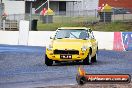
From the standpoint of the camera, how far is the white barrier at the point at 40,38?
106 feet

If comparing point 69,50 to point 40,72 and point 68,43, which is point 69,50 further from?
point 40,72

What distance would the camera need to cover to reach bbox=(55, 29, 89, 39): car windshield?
71.3 feet

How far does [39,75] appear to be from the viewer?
17.0 meters

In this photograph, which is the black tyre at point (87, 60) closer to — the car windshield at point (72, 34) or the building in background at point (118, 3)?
the car windshield at point (72, 34)

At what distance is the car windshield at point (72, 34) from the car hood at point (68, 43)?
1.93 ft

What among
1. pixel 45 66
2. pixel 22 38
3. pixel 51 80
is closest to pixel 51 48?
pixel 45 66

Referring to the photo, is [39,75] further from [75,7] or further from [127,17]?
[75,7]

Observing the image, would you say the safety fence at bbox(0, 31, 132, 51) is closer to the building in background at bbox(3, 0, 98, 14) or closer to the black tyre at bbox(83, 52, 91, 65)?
the black tyre at bbox(83, 52, 91, 65)

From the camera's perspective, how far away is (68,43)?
20.8 m

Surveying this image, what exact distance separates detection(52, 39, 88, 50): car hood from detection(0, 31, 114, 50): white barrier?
11.2 metres

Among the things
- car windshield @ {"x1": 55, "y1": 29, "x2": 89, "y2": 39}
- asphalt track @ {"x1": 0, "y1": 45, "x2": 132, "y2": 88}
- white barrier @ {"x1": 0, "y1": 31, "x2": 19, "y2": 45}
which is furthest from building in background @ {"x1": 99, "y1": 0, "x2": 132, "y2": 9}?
asphalt track @ {"x1": 0, "y1": 45, "x2": 132, "y2": 88}

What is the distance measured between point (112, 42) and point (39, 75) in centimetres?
1555

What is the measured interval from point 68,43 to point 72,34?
1.09 metres

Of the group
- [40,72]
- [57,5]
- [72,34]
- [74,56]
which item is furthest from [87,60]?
[57,5]
